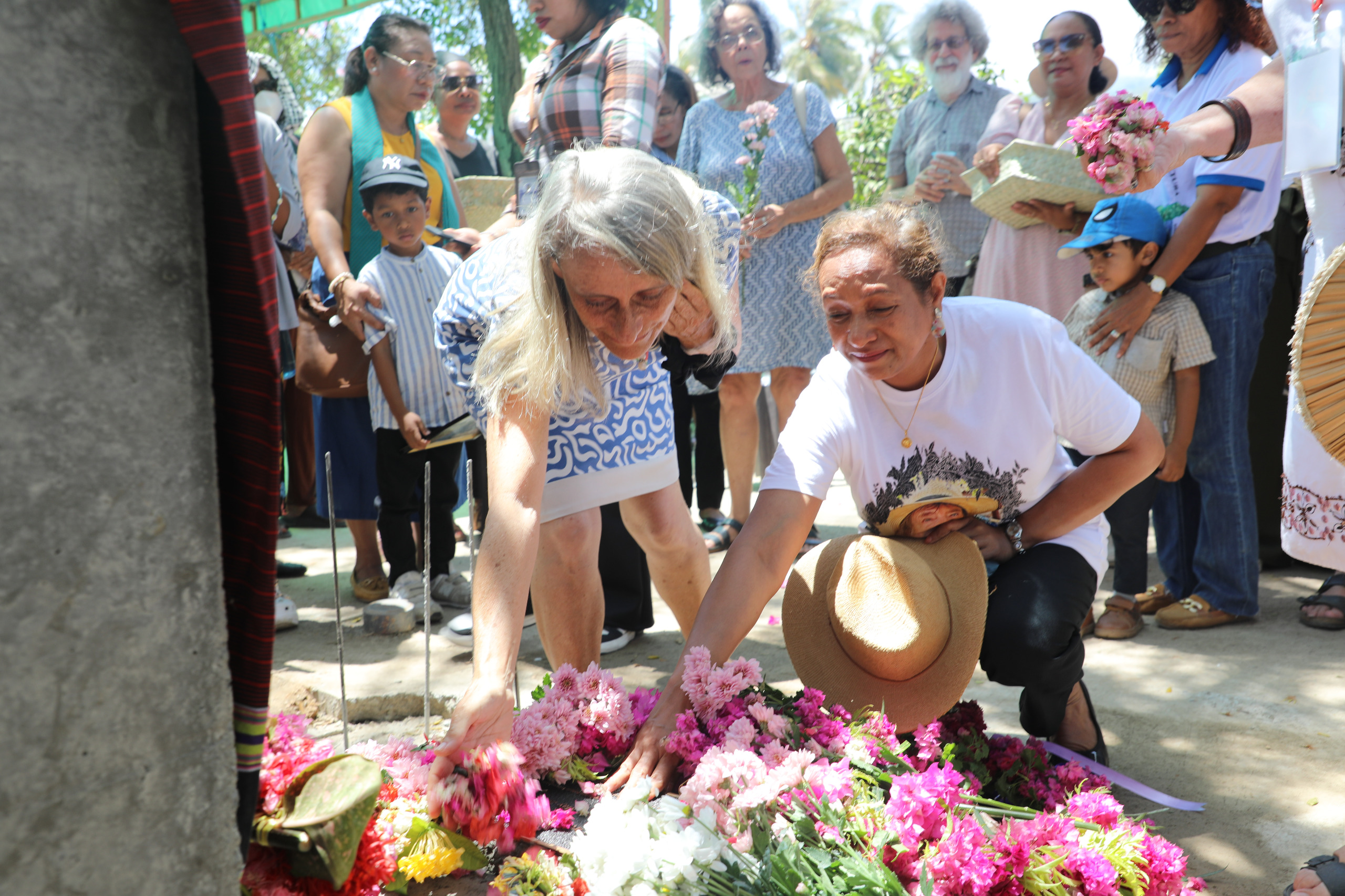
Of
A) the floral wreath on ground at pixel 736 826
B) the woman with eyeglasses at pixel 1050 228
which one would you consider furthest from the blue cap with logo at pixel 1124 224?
the floral wreath on ground at pixel 736 826

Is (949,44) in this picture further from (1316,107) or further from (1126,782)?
(1126,782)

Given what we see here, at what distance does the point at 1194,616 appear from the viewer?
3861mm

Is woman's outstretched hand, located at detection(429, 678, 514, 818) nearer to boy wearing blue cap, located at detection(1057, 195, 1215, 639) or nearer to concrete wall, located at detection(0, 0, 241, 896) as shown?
concrete wall, located at detection(0, 0, 241, 896)

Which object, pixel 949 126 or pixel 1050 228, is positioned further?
pixel 949 126

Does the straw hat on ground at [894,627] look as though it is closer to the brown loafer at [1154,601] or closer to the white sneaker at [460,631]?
the white sneaker at [460,631]

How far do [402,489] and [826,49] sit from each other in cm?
3080

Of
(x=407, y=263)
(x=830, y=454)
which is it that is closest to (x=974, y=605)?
(x=830, y=454)

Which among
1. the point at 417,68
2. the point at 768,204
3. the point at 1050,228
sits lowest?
the point at 1050,228

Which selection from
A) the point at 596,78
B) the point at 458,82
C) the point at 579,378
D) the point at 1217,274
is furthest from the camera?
the point at 458,82

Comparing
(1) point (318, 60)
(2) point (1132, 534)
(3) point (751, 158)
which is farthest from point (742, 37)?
(1) point (318, 60)

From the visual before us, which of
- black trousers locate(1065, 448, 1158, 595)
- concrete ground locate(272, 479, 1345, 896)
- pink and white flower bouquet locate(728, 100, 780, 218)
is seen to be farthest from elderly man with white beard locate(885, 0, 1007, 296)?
concrete ground locate(272, 479, 1345, 896)

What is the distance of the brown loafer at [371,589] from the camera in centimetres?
464

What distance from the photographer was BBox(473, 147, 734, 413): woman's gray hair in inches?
86.0

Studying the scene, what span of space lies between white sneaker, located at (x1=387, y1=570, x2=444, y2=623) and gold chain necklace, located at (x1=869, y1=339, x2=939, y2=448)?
2.43 m
